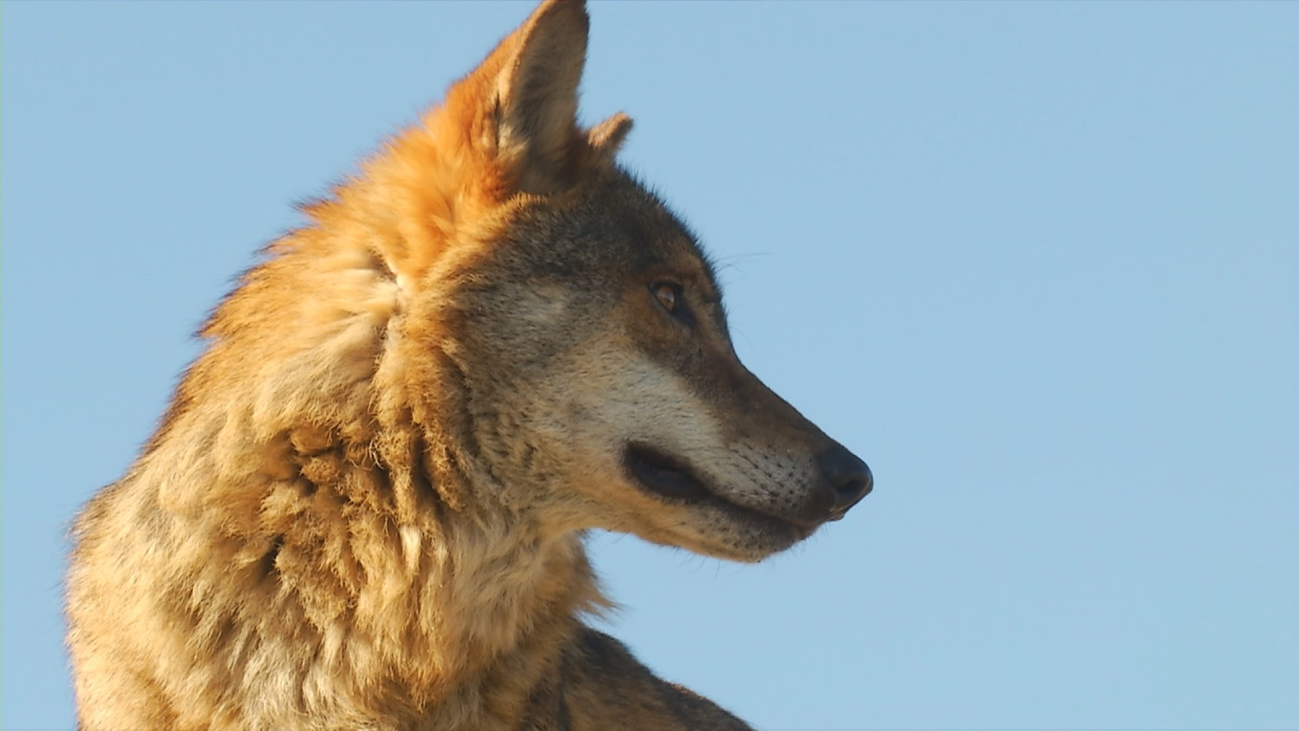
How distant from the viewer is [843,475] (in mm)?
6316

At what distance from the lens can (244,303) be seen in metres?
6.41

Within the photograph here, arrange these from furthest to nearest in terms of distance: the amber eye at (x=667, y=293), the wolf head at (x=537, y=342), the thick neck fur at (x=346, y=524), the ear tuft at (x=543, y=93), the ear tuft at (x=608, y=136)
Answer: the ear tuft at (x=608, y=136), the amber eye at (x=667, y=293), the ear tuft at (x=543, y=93), the wolf head at (x=537, y=342), the thick neck fur at (x=346, y=524)

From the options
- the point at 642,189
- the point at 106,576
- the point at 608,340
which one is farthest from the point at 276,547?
the point at 642,189

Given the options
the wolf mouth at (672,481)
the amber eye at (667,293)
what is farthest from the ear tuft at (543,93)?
the wolf mouth at (672,481)

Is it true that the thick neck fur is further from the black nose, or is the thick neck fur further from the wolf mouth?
the black nose

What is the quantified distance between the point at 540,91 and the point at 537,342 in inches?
42.1

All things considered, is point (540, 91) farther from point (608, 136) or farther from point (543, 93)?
point (608, 136)

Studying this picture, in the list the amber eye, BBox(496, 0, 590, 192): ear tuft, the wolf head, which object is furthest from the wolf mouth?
BBox(496, 0, 590, 192): ear tuft

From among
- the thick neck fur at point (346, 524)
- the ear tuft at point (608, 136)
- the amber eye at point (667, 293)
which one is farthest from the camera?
the ear tuft at point (608, 136)

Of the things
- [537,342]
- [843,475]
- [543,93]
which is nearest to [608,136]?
[543,93]

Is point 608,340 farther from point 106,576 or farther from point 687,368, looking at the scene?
point 106,576

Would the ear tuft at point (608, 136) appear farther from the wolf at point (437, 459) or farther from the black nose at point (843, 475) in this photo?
the black nose at point (843, 475)

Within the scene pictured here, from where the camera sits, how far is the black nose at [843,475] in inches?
248

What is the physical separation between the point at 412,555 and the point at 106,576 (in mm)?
1192
